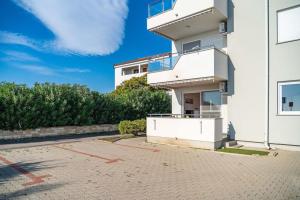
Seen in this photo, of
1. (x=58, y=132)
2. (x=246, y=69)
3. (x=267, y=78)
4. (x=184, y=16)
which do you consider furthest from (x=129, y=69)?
(x=267, y=78)

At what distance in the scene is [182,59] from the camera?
14.2m

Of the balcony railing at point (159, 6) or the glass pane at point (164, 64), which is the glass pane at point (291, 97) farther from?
the balcony railing at point (159, 6)

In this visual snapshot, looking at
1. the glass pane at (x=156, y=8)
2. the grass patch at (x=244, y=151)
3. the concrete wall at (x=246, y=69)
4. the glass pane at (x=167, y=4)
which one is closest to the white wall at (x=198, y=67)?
the concrete wall at (x=246, y=69)

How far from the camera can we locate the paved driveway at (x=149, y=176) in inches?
232

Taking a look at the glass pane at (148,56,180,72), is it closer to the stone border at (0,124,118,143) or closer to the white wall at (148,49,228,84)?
the white wall at (148,49,228,84)

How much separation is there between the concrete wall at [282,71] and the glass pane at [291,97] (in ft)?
1.33

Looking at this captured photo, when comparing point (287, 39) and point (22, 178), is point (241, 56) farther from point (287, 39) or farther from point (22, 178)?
point (22, 178)

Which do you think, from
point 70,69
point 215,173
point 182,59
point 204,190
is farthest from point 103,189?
point 70,69

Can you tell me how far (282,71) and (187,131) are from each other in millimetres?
5768

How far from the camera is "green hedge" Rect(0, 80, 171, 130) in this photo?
16250 millimetres

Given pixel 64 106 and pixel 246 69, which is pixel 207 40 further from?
pixel 64 106

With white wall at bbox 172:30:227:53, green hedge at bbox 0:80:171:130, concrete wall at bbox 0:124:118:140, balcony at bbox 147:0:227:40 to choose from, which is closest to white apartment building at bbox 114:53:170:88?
green hedge at bbox 0:80:171:130

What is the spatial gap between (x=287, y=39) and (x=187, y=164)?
27.3 feet

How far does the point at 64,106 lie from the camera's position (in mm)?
18703
